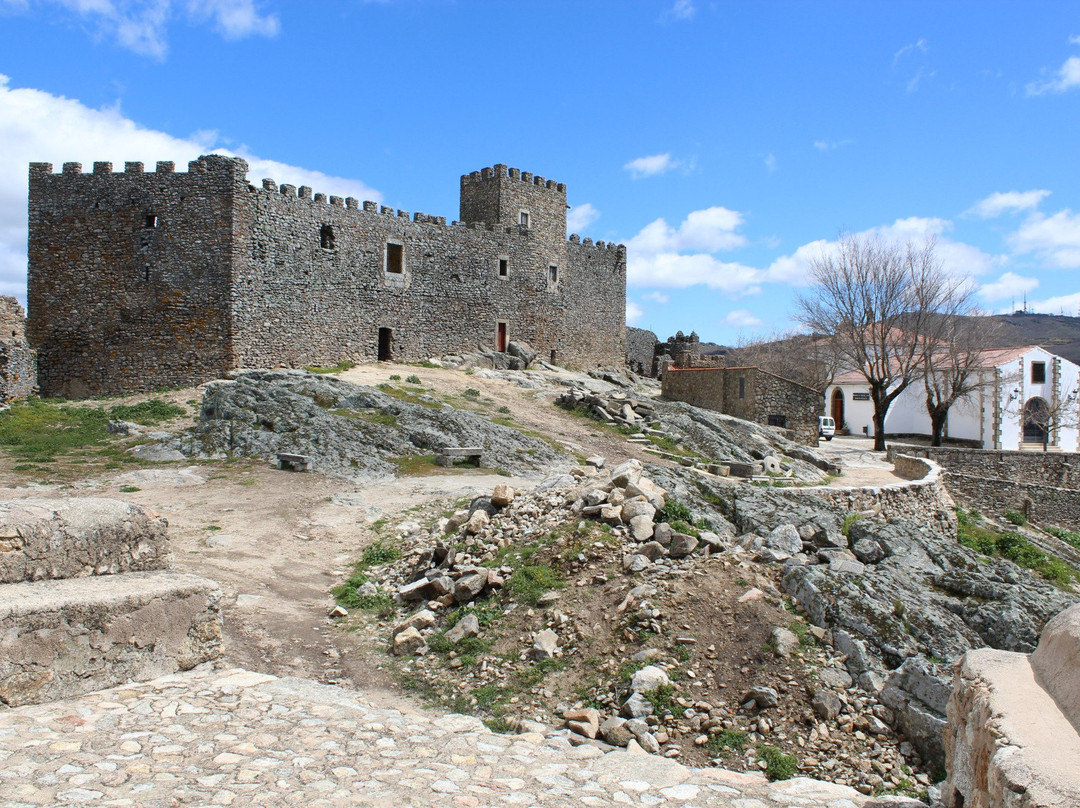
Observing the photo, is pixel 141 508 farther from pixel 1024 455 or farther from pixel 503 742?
pixel 1024 455

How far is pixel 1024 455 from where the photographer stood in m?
33.0

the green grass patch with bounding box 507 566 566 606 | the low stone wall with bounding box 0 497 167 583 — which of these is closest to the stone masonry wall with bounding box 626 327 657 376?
the green grass patch with bounding box 507 566 566 606

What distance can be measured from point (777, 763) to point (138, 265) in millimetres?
27366

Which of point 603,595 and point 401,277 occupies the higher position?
point 401,277

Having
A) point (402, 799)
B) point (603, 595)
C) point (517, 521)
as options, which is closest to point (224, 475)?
point (517, 521)

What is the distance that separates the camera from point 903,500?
62.5 ft

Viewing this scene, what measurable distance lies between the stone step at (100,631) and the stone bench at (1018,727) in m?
4.94

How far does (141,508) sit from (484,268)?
104 ft

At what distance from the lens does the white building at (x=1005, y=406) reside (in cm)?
4347

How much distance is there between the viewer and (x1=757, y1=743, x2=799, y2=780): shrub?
6039mm

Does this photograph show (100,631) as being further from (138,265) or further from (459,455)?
(138,265)

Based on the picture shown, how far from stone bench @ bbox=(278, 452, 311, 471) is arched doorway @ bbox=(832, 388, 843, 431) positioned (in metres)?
40.8

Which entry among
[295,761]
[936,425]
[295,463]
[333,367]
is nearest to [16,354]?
[333,367]

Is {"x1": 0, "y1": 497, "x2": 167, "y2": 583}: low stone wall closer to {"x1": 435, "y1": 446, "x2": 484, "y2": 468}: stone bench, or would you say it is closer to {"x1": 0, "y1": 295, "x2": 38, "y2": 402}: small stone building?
{"x1": 435, "y1": 446, "x2": 484, "y2": 468}: stone bench
